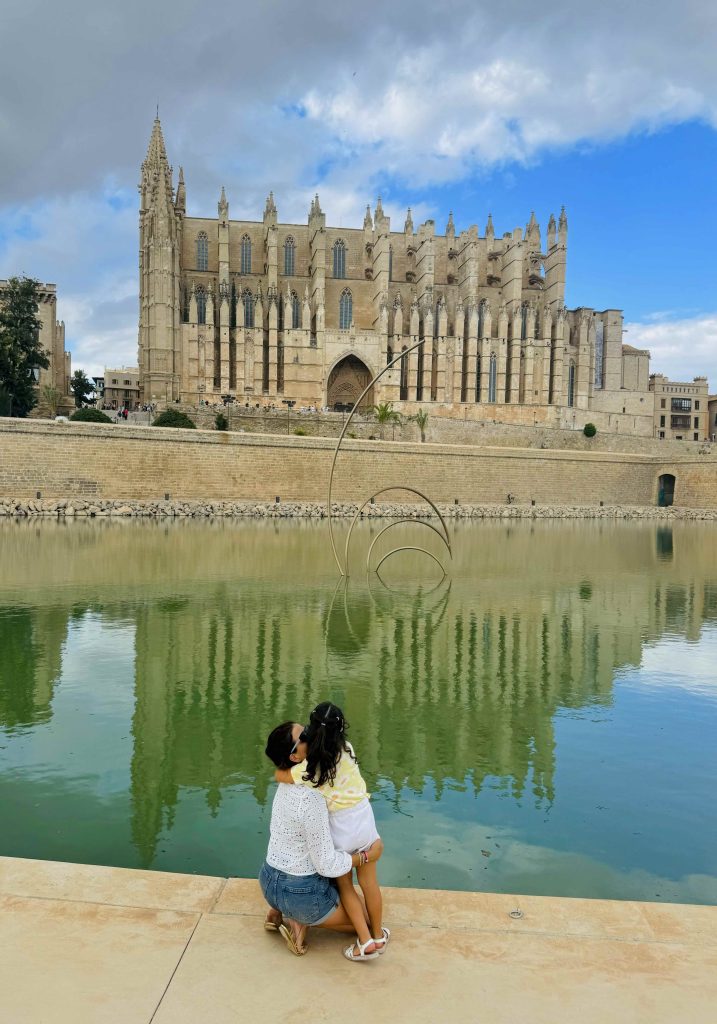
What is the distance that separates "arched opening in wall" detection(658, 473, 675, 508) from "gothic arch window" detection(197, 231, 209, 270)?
106 feet

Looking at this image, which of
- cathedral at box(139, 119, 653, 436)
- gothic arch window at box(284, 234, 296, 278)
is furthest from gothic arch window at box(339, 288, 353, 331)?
gothic arch window at box(284, 234, 296, 278)

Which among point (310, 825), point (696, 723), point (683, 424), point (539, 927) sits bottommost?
point (696, 723)

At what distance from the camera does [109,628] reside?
10836mm

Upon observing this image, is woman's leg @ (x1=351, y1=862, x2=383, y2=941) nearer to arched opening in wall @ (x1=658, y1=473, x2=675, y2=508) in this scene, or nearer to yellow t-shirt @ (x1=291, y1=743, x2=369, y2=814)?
yellow t-shirt @ (x1=291, y1=743, x2=369, y2=814)

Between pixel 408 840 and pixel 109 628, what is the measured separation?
7089 millimetres

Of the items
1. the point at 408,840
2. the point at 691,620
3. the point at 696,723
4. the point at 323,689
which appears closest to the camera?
the point at 408,840

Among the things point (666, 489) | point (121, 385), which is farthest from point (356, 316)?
point (121, 385)

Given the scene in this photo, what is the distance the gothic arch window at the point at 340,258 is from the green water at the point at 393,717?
43.1 metres

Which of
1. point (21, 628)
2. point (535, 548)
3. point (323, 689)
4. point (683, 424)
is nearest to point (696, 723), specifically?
point (323, 689)

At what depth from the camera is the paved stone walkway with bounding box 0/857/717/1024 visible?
2482mm

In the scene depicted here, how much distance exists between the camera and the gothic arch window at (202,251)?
174 feet

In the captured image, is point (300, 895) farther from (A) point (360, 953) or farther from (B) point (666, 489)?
(B) point (666, 489)

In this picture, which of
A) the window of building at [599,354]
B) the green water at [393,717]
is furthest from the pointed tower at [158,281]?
the window of building at [599,354]

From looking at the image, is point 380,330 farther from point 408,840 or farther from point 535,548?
point 408,840
